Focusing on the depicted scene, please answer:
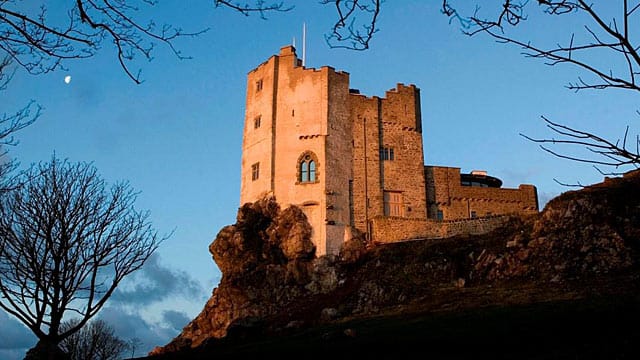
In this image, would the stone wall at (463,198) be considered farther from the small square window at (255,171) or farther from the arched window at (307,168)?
the small square window at (255,171)

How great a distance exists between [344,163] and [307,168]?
261cm

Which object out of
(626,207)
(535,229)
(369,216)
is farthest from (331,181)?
(626,207)

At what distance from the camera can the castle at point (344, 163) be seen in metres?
45.4

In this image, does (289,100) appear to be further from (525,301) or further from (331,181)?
(525,301)

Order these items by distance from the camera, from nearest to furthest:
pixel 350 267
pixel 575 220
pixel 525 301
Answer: pixel 525 301 < pixel 575 220 < pixel 350 267

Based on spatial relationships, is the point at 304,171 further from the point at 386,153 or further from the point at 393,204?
the point at 393,204

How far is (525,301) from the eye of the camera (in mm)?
29578

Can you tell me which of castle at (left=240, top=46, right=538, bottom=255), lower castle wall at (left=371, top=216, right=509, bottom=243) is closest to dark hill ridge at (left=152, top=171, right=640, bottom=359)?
lower castle wall at (left=371, top=216, right=509, bottom=243)

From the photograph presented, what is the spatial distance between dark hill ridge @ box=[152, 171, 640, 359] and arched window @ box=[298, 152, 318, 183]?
2425 millimetres

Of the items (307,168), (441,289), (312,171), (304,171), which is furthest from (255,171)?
(441,289)

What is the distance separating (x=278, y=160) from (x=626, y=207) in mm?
22432

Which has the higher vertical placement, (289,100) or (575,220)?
(289,100)

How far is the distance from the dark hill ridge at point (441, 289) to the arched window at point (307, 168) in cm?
242

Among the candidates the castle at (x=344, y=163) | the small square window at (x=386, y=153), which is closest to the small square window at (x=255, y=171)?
the castle at (x=344, y=163)
